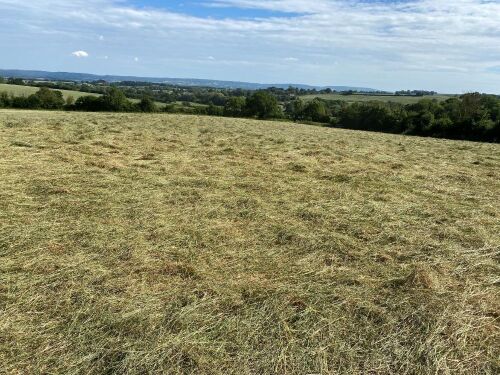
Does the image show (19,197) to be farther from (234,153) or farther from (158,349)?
(234,153)

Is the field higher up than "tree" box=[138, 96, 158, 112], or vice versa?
"tree" box=[138, 96, 158, 112]

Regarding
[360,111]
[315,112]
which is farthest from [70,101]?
[360,111]

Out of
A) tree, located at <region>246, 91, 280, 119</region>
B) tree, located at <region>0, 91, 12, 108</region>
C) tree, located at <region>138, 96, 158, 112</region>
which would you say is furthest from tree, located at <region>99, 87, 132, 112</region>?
tree, located at <region>246, 91, 280, 119</region>

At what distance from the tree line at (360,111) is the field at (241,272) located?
76.3 ft

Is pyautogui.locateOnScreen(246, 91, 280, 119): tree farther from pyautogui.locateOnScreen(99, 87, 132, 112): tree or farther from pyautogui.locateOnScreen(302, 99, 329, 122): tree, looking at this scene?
pyautogui.locateOnScreen(99, 87, 132, 112): tree

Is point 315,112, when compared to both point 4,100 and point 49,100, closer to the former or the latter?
point 49,100

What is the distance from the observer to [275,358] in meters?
2.82

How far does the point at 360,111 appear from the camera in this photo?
42156 mm

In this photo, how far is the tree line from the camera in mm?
29188

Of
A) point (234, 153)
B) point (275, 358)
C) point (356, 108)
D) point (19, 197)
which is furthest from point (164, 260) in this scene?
point (356, 108)

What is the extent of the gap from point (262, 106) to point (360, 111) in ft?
31.5

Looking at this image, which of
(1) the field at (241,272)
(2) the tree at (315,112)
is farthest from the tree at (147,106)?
(1) the field at (241,272)

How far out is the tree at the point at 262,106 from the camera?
42.5 m

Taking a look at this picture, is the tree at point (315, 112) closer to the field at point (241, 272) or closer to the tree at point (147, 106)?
the tree at point (147, 106)
